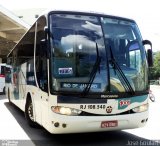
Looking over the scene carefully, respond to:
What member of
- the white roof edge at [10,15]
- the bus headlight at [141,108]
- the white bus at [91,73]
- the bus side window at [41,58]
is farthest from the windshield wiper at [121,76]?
the white roof edge at [10,15]

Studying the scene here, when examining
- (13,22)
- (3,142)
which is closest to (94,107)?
(3,142)

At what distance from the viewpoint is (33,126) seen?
359 inches

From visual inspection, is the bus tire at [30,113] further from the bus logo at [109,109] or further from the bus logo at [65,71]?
the bus logo at [109,109]

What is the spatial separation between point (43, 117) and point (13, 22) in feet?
82.4

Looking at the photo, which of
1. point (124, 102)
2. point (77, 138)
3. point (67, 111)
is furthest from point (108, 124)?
point (77, 138)

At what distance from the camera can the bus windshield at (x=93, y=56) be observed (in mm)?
6645

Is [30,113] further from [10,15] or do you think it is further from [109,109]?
[10,15]

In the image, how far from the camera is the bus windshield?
664 cm

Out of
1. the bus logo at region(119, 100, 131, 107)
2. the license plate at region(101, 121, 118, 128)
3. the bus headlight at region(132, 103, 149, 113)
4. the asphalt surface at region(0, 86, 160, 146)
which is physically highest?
the bus logo at region(119, 100, 131, 107)

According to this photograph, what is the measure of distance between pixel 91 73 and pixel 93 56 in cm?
38

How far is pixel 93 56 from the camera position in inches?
270

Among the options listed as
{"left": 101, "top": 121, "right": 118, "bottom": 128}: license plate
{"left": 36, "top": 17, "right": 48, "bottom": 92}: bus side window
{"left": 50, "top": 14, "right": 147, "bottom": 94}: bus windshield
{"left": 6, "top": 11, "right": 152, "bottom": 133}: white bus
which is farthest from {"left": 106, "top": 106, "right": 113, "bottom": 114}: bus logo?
{"left": 36, "top": 17, "right": 48, "bottom": 92}: bus side window

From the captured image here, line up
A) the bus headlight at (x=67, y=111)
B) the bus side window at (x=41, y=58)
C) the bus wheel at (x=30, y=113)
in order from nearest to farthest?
the bus headlight at (x=67, y=111)
the bus side window at (x=41, y=58)
the bus wheel at (x=30, y=113)

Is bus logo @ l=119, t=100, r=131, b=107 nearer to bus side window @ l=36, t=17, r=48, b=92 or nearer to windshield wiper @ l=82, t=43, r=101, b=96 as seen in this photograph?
windshield wiper @ l=82, t=43, r=101, b=96
